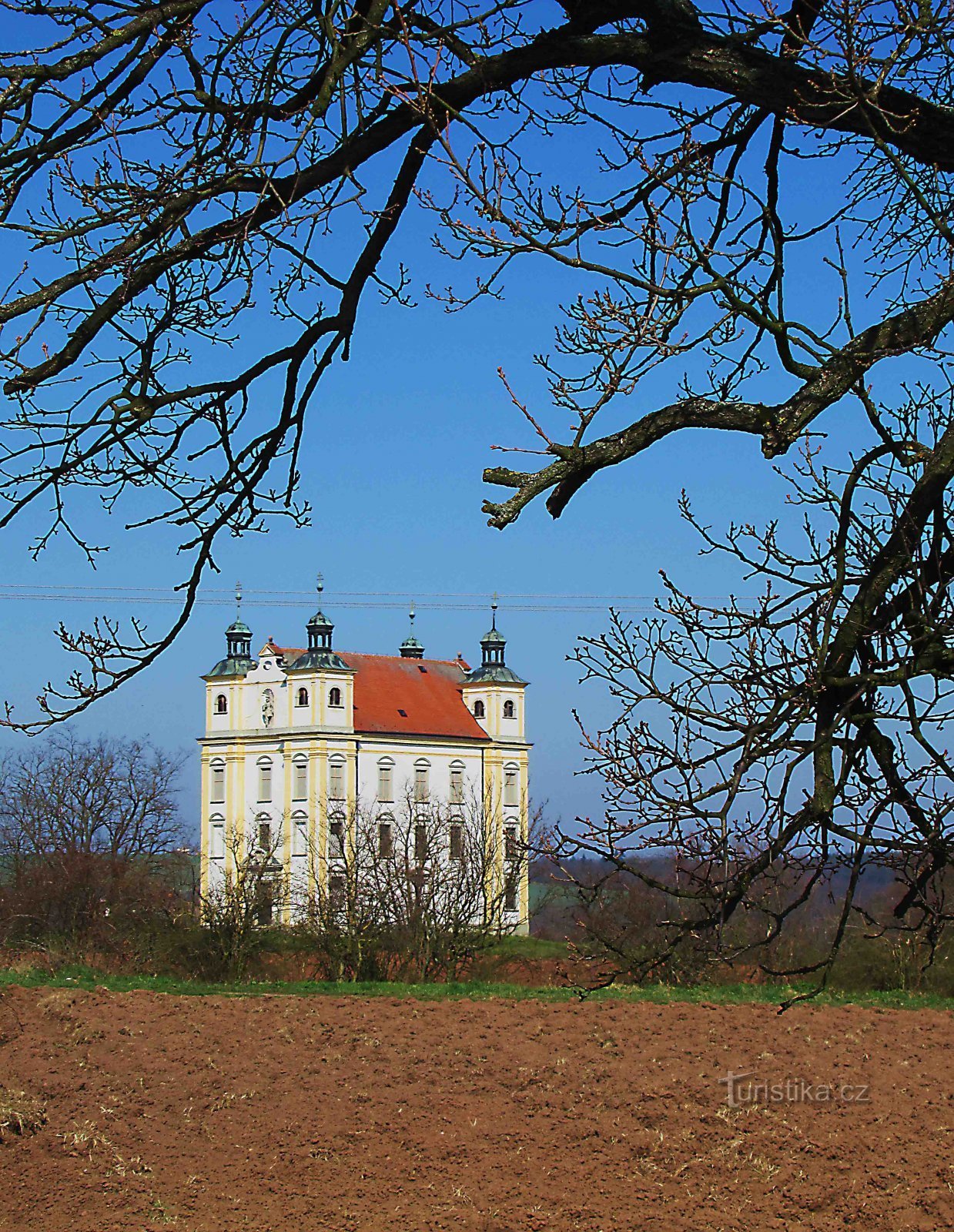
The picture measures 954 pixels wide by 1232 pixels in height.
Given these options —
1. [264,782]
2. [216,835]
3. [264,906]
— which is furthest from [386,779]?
[264,906]

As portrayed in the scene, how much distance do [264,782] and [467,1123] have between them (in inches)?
1878

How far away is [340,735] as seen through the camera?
55594 millimetres

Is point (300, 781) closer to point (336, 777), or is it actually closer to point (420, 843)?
point (336, 777)

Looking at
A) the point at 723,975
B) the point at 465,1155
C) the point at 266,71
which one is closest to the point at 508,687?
the point at 723,975

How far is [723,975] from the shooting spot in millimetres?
20312

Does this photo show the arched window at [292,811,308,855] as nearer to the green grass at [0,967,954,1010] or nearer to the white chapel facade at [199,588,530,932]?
the white chapel facade at [199,588,530,932]

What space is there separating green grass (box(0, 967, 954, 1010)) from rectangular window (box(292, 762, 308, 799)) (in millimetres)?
36445

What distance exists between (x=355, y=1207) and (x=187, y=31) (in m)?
6.19

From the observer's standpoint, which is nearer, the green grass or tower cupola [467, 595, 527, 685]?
the green grass

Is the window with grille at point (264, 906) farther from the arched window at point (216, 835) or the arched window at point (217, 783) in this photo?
the arched window at point (217, 783)

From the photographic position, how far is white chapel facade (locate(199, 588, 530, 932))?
2169 inches

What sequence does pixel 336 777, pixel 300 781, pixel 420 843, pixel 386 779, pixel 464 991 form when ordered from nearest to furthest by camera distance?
pixel 464 991
pixel 420 843
pixel 300 781
pixel 336 777
pixel 386 779

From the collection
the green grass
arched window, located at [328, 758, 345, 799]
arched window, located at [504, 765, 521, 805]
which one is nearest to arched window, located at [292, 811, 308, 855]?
arched window, located at [328, 758, 345, 799]

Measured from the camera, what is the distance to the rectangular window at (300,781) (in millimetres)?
54812
